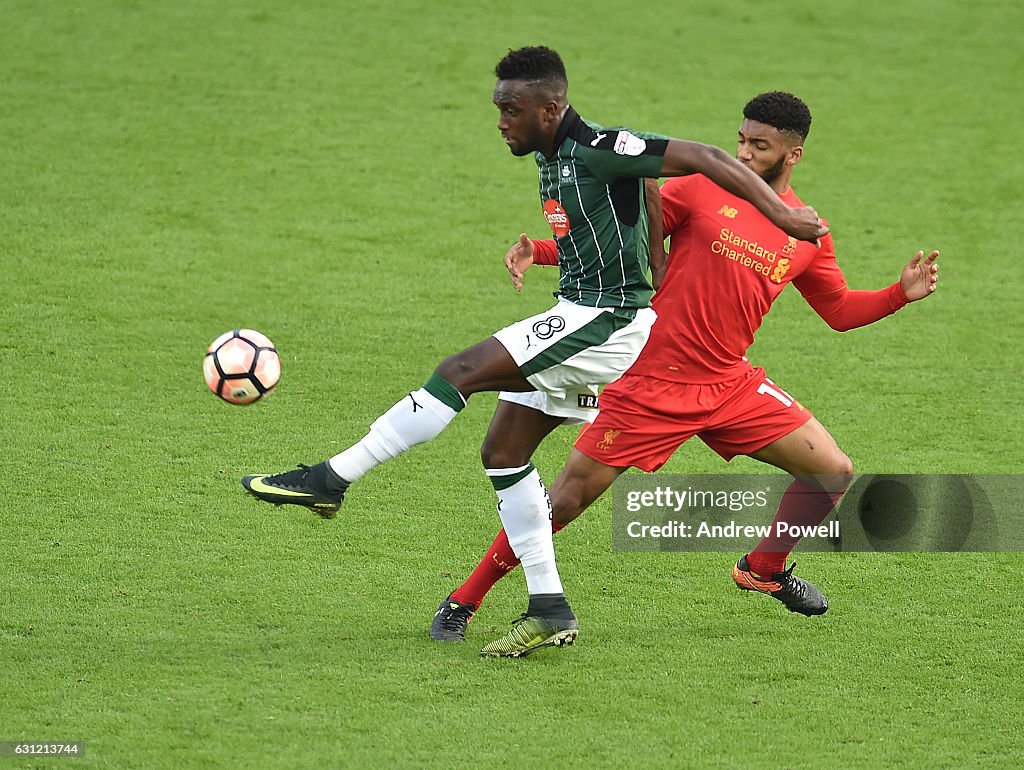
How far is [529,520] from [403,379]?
3177 millimetres

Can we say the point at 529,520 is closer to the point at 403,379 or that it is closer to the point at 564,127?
the point at 564,127

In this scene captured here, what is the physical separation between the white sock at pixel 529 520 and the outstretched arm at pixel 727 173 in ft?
4.24

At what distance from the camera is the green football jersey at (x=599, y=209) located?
4.96m

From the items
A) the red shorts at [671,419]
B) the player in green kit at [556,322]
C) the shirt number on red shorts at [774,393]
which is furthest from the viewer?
the shirt number on red shorts at [774,393]

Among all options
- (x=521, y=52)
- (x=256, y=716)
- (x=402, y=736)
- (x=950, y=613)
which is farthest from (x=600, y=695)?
(x=521, y=52)

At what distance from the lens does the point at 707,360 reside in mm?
5742

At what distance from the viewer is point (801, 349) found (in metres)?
9.12

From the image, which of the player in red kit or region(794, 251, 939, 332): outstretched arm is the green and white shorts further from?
region(794, 251, 939, 332): outstretched arm

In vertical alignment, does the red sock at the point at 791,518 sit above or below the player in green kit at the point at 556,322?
below

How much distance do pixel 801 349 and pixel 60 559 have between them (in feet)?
16.2

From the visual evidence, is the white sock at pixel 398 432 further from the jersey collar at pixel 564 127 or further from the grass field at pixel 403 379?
the jersey collar at pixel 564 127

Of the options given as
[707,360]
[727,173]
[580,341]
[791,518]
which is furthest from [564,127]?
[791,518]

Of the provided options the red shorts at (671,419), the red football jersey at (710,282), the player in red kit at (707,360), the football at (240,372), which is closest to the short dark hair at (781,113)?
the player in red kit at (707,360)

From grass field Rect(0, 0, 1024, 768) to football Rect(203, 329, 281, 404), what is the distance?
947 mm
